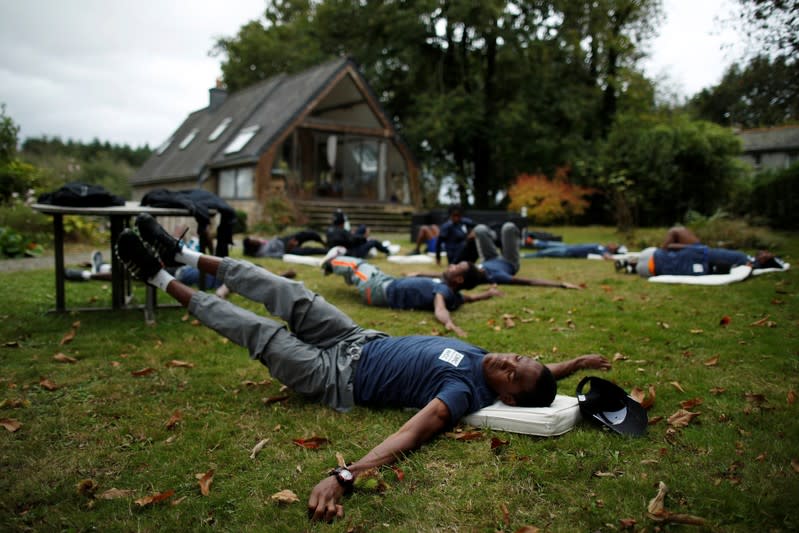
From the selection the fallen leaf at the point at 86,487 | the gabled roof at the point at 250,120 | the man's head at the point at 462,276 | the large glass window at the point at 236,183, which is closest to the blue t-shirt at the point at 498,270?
the man's head at the point at 462,276

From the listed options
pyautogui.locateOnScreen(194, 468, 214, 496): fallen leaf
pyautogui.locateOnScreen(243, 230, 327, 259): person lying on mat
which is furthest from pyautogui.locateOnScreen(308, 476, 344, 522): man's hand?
pyautogui.locateOnScreen(243, 230, 327, 259): person lying on mat

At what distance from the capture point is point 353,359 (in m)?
3.49

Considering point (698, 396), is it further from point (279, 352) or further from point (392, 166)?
point (392, 166)

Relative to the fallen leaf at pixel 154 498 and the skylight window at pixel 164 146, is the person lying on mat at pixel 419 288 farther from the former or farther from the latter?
the skylight window at pixel 164 146

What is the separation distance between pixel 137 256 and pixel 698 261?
750cm

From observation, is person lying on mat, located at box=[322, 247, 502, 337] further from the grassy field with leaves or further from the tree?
the tree

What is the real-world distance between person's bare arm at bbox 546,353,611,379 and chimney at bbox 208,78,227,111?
95.0ft

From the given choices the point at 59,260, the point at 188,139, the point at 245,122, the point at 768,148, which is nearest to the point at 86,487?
the point at 59,260

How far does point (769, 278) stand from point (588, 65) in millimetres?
21990

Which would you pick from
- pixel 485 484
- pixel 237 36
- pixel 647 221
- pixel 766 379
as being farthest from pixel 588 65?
pixel 485 484

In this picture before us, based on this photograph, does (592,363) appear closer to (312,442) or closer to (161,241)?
(312,442)

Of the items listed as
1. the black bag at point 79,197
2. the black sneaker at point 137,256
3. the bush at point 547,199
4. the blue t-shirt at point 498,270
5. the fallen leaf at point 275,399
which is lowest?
the fallen leaf at point 275,399

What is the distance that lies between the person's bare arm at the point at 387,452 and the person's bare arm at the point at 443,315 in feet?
7.37

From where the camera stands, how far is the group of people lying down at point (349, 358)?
9.95ft
